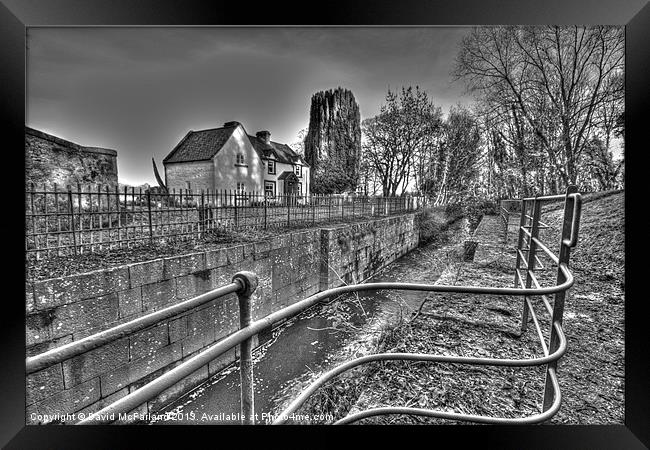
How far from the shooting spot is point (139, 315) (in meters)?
2.34

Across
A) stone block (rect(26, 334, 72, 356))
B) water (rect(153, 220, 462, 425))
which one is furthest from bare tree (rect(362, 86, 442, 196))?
stone block (rect(26, 334, 72, 356))

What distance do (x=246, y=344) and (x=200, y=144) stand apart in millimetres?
3114

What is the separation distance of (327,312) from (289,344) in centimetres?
65

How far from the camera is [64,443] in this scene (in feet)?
5.02

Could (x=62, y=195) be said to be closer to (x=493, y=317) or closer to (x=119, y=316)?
(x=119, y=316)

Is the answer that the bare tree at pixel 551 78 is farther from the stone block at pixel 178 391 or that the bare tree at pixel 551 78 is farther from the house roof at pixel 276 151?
the stone block at pixel 178 391

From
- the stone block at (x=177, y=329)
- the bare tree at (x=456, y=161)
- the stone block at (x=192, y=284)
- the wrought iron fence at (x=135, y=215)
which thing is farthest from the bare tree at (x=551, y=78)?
the stone block at (x=177, y=329)

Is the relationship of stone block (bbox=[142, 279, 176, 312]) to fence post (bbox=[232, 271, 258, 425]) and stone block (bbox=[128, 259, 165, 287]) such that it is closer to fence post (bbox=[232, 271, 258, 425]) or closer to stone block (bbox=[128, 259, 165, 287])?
stone block (bbox=[128, 259, 165, 287])

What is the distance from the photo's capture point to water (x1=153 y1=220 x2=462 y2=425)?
7.75 feet

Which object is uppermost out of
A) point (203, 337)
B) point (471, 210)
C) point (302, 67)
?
point (302, 67)

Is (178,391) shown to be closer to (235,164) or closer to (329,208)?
(235,164)
